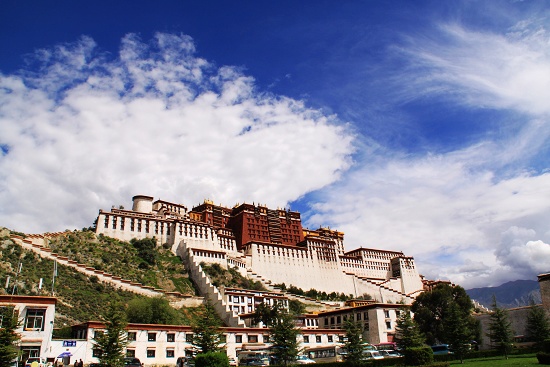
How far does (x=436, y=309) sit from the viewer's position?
6431cm

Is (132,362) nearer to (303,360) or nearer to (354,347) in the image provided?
(303,360)

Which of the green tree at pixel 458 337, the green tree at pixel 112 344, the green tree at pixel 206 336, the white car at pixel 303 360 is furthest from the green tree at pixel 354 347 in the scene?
the green tree at pixel 112 344

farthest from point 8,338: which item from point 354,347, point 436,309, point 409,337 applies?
point 436,309

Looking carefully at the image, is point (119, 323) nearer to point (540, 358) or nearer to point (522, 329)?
point (540, 358)

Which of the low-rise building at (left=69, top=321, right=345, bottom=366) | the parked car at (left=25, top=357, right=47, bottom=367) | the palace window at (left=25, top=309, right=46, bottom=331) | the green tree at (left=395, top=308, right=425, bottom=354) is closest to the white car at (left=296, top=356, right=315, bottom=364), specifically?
the low-rise building at (left=69, top=321, right=345, bottom=366)

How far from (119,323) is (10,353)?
844 centimetres

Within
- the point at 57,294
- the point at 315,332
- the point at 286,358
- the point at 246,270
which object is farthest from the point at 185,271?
the point at 286,358

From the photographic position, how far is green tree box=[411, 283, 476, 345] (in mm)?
61125

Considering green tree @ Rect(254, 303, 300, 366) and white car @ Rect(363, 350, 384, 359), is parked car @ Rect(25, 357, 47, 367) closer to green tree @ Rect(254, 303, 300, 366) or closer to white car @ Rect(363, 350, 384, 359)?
green tree @ Rect(254, 303, 300, 366)

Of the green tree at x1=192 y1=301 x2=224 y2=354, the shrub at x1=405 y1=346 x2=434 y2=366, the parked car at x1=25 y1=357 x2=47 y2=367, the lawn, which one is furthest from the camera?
the green tree at x1=192 y1=301 x2=224 y2=354

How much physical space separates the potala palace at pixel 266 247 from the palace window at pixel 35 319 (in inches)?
2155

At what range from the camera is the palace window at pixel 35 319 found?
36.9 meters

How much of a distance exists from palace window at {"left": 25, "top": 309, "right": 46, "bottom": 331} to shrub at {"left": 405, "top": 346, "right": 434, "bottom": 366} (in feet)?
104

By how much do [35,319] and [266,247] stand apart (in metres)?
79.2
